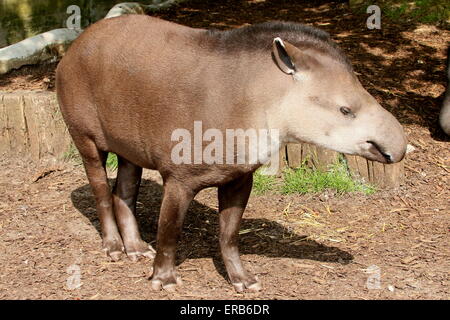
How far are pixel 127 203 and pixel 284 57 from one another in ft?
6.72

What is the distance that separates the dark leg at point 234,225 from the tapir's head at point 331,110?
744 millimetres

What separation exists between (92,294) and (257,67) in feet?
6.41

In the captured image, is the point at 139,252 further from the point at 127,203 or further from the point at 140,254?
the point at 127,203

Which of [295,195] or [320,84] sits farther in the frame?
[295,195]

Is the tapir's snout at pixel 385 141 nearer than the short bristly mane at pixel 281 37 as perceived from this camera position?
Yes

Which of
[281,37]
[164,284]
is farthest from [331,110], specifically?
[164,284]

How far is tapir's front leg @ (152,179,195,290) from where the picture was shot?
445 cm

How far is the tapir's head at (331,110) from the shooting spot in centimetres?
401

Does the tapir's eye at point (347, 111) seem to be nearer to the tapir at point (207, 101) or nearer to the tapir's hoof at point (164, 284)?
the tapir at point (207, 101)

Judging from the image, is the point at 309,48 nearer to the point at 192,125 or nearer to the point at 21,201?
the point at 192,125

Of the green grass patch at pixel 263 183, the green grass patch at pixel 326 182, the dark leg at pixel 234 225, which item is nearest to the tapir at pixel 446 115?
the green grass patch at pixel 326 182

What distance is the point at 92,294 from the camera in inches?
186

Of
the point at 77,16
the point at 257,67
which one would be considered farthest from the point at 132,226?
the point at 77,16
